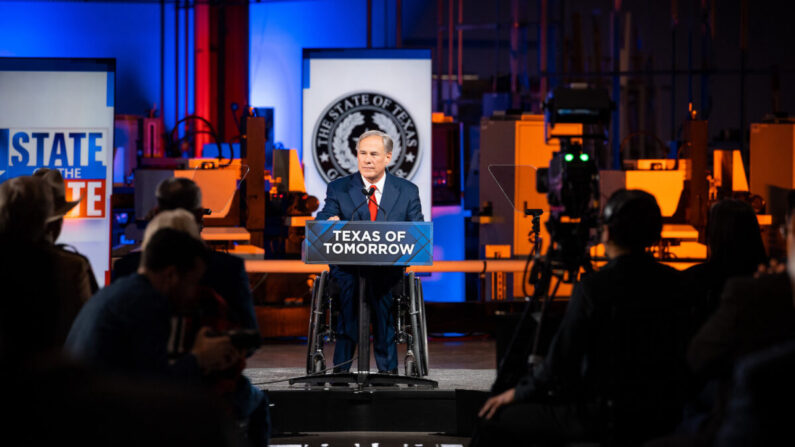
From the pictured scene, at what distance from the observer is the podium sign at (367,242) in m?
4.64

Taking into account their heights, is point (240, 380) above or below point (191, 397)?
below

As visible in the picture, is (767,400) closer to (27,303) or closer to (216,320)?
(27,303)

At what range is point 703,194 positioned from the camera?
287 inches

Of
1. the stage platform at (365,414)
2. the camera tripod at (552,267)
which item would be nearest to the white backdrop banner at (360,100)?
the stage platform at (365,414)

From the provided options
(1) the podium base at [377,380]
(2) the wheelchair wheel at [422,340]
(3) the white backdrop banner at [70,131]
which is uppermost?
(3) the white backdrop banner at [70,131]

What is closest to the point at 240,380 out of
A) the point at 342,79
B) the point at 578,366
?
the point at 578,366

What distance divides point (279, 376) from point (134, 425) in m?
4.69

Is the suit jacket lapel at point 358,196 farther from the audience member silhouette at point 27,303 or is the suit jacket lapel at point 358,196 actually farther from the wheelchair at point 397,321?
the audience member silhouette at point 27,303

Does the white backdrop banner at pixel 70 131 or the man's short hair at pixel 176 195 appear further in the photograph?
the white backdrop banner at pixel 70 131

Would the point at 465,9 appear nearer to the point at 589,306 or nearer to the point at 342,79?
the point at 342,79

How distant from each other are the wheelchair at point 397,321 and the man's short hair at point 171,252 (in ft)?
7.56

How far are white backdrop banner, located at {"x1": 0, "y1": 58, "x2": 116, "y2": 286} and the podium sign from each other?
6.28 feet

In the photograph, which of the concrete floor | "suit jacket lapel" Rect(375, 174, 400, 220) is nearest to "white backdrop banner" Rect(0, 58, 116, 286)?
the concrete floor

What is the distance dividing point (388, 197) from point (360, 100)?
1875 mm
